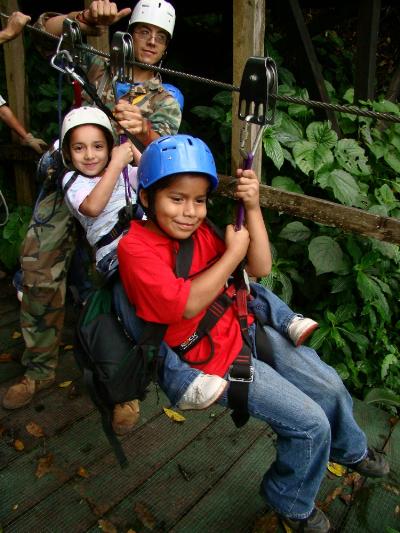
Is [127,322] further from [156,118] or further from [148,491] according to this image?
[156,118]

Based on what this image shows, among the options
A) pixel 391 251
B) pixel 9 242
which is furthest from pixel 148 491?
pixel 9 242

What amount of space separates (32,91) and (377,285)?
4251 mm

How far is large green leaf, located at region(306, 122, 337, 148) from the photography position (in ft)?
11.7

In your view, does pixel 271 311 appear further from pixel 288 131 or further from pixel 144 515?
pixel 288 131

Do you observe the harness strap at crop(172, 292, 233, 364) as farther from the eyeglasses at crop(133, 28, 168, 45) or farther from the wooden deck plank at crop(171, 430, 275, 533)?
the eyeglasses at crop(133, 28, 168, 45)

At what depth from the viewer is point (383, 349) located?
133 inches

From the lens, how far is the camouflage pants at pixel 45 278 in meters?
2.70

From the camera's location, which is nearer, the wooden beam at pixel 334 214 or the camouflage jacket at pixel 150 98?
the camouflage jacket at pixel 150 98

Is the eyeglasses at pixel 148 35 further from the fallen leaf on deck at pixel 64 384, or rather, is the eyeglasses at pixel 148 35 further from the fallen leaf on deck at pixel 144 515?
the fallen leaf on deck at pixel 144 515

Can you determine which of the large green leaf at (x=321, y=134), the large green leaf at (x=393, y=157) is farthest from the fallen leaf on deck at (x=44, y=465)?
the large green leaf at (x=393, y=157)

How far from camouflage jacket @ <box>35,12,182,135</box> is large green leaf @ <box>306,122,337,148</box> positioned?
1.43m

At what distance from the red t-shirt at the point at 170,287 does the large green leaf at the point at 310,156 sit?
1680 millimetres

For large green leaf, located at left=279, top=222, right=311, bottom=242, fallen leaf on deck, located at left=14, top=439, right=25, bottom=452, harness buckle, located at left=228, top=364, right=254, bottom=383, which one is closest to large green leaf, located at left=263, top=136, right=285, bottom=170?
large green leaf, located at left=279, top=222, right=311, bottom=242

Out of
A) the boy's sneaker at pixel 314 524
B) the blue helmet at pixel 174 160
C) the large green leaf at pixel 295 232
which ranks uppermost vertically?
the blue helmet at pixel 174 160
